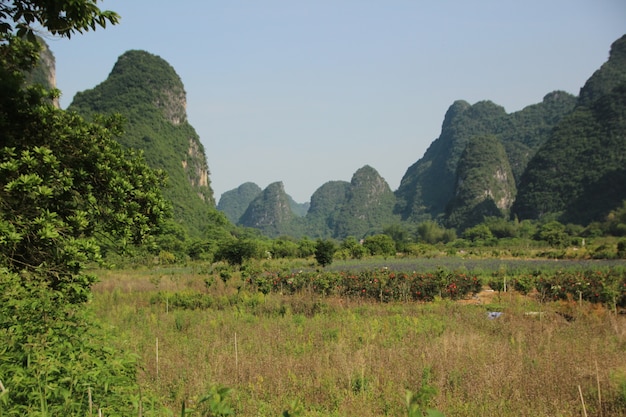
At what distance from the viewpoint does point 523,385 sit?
4.93m

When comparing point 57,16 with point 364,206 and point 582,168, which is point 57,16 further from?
point 364,206

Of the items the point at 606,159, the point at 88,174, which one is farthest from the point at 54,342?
the point at 606,159

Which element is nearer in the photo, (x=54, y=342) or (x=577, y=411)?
(x=54, y=342)

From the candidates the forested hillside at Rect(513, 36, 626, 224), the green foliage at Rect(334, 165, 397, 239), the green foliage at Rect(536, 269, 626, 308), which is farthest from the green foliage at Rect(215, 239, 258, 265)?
the green foliage at Rect(334, 165, 397, 239)

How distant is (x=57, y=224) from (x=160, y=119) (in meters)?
89.5

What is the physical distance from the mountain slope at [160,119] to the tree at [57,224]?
61082 millimetres

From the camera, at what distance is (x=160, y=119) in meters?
87.9

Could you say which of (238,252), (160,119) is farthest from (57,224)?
(160,119)

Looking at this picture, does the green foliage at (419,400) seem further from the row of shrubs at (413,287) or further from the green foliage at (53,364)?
the row of shrubs at (413,287)

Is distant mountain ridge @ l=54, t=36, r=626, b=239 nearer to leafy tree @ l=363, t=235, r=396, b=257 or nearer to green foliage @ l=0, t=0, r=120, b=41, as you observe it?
leafy tree @ l=363, t=235, r=396, b=257

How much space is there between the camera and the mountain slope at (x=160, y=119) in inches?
2931

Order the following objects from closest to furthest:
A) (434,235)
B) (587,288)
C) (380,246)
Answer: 1. (587,288)
2. (380,246)
3. (434,235)

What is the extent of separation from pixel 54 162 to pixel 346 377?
400 centimetres

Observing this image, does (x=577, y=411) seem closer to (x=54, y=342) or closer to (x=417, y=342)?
(x=417, y=342)
